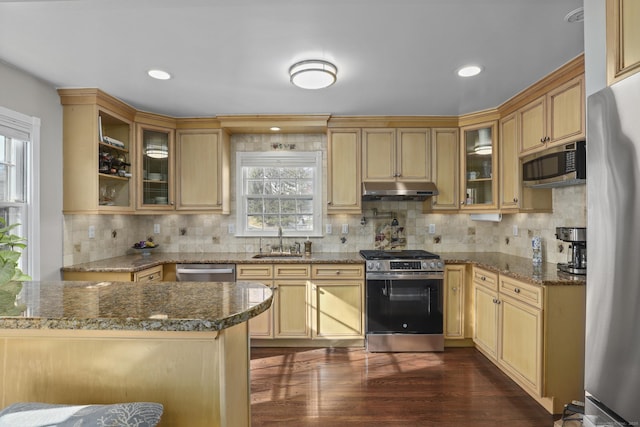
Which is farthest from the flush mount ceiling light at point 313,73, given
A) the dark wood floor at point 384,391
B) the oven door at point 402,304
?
the dark wood floor at point 384,391

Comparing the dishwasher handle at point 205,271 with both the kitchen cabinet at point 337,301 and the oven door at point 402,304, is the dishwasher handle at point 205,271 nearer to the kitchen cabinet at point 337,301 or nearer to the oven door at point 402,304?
the kitchen cabinet at point 337,301

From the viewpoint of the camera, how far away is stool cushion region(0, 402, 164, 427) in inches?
37.6

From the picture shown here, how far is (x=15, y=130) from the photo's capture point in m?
2.41

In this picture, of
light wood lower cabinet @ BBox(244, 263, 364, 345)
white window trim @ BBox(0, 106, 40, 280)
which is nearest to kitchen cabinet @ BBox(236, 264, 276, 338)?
light wood lower cabinet @ BBox(244, 263, 364, 345)

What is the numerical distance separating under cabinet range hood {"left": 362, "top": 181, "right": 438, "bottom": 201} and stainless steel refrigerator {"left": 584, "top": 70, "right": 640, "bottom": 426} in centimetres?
246

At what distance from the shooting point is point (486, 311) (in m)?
3.06

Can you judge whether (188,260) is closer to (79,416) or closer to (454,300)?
(79,416)

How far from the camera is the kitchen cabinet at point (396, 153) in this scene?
365 centimetres

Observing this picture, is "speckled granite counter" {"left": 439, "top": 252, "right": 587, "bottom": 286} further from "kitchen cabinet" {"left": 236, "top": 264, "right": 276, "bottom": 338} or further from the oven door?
"kitchen cabinet" {"left": 236, "top": 264, "right": 276, "bottom": 338}

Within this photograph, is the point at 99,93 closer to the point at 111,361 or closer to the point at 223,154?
the point at 223,154

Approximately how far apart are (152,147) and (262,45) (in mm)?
2083

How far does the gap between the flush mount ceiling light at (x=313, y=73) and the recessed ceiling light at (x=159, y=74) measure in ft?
3.14

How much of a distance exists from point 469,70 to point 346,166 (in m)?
1.54

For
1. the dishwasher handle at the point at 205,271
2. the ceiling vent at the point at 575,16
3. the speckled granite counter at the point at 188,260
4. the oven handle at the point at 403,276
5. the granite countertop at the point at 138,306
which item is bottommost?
the oven handle at the point at 403,276
